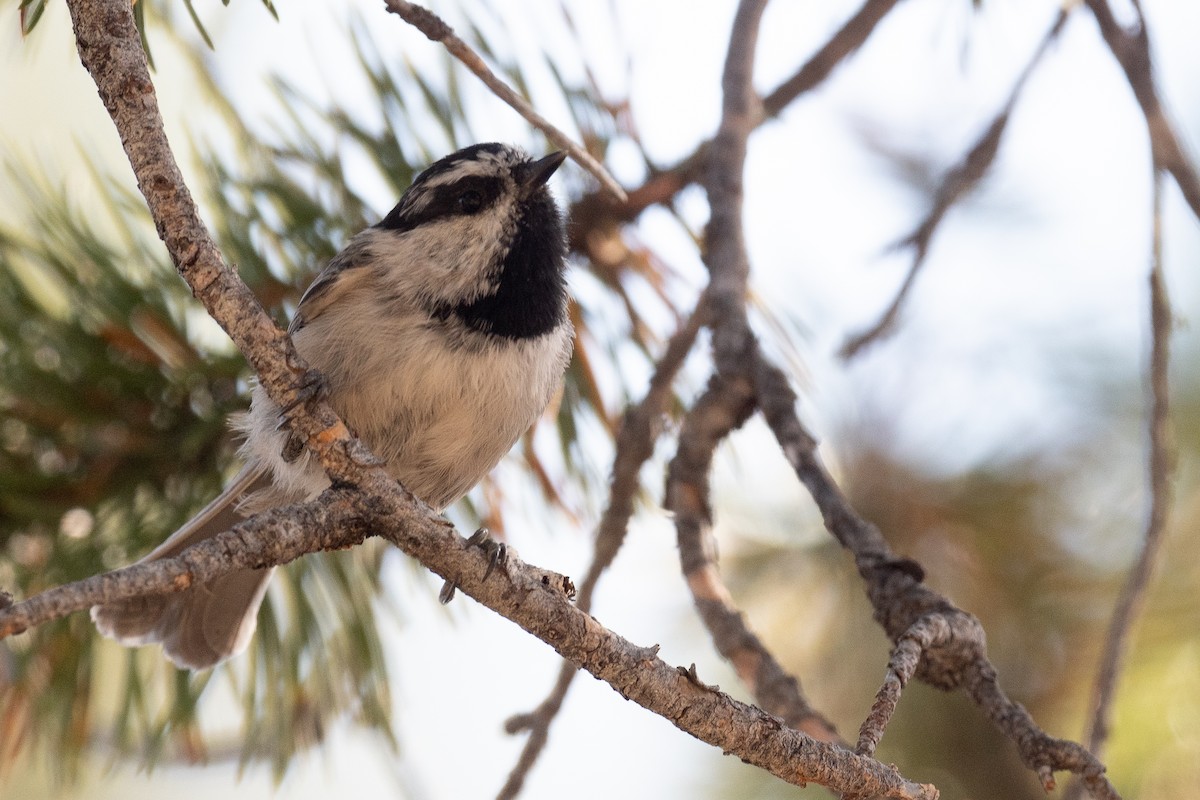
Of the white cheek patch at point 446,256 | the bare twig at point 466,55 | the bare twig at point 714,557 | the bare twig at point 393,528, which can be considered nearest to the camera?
the bare twig at point 393,528

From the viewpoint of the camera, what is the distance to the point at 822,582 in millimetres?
2779

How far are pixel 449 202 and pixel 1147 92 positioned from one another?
1.35 m

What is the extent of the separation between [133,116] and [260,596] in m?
1.33

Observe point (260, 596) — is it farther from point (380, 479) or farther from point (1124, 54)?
point (1124, 54)

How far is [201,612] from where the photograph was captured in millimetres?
2271

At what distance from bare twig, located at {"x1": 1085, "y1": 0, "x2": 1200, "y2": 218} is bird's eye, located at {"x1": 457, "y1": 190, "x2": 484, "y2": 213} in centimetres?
123

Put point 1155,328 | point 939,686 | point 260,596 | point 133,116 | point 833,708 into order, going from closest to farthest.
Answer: point 133,116 < point 939,686 < point 1155,328 < point 260,596 < point 833,708

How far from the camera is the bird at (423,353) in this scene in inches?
85.4

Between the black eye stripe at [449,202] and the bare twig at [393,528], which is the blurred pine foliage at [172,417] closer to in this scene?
the black eye stripe at [449,202]

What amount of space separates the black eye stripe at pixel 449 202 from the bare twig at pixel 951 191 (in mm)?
826

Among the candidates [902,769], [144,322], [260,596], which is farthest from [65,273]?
[902,769]

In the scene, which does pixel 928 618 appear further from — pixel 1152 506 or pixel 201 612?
pixel 201 612

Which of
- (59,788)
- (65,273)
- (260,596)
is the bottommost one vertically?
(59,788)

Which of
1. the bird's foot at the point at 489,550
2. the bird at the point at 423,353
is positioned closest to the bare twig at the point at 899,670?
the bird's foot at the point at 489,550
